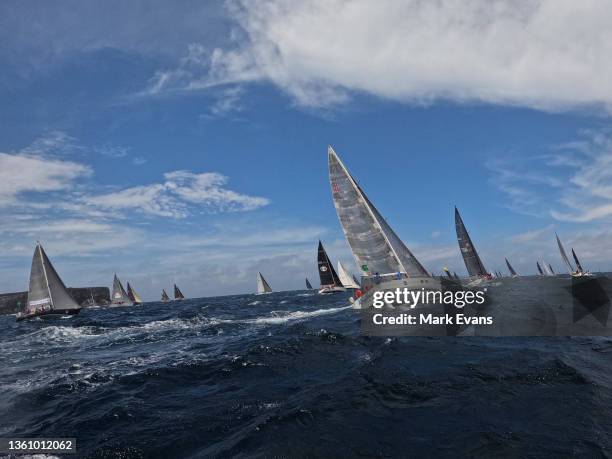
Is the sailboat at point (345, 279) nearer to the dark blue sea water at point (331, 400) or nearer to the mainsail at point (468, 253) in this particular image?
the mainsail at point (468, 253)

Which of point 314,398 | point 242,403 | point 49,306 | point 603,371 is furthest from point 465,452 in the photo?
point 49,306

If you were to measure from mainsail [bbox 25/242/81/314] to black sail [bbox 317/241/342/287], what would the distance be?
4926cm

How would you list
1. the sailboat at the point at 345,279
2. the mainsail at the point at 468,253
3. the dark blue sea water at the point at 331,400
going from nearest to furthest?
the dark blue sea water at the point at 331,400, the mainsail at the point at 468,253, the sailboat at the point at 345,279

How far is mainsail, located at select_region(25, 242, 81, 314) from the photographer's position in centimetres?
5997

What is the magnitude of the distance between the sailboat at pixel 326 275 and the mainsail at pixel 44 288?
Result: 162 ft

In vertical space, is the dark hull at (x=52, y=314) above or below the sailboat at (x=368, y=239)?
below

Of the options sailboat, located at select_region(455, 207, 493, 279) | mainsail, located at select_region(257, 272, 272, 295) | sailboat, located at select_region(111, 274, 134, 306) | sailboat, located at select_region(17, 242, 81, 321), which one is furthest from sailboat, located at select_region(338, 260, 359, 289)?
sailboat, located at select_region(111, 274, 134, 306)

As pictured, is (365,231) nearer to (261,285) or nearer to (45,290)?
(45,290)

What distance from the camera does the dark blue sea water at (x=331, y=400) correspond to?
8.45 metres

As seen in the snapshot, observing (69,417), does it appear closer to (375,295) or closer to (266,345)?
(266,345)

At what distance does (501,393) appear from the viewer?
11000 mm

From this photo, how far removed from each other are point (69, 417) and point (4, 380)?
893 cm

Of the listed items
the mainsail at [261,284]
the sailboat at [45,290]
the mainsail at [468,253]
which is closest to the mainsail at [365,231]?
the mainsail at [468,253]

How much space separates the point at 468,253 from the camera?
63719 mm
